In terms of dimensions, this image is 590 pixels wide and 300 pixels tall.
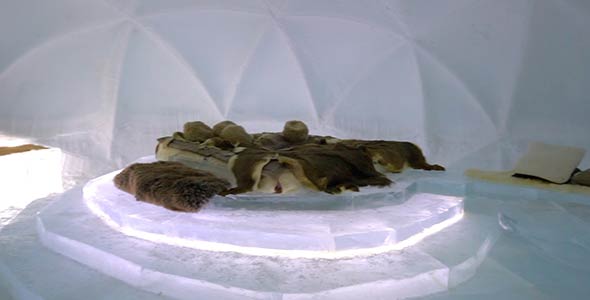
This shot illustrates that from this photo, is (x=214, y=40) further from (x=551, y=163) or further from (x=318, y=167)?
(x=551, y=163)

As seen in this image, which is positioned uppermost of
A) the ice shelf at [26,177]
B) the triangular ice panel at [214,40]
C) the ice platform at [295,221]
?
the triangular ice panel at [214,40]

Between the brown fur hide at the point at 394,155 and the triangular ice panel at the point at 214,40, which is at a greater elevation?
the triangular ice panel at the point at 214,40

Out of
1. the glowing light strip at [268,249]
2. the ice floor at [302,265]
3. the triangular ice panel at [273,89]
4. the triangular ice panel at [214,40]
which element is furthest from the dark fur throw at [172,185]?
the triangular ice panel at [273,89]

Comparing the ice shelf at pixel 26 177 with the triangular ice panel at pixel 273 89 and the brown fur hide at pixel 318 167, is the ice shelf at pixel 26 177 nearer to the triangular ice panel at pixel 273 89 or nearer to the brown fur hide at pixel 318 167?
the brown fur hide at pixel 318 167

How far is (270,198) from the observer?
700cm

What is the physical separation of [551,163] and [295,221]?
510cm

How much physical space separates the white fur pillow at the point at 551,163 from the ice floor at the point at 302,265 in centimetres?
170

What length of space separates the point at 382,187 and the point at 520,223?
179 cm

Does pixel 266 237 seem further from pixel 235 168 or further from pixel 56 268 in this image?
pixel 56 268

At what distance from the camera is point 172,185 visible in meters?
6.66

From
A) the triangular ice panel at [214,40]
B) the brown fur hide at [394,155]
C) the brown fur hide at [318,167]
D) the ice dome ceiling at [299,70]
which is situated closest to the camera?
the brown fur hide at [318,167]

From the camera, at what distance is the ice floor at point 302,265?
507 cm

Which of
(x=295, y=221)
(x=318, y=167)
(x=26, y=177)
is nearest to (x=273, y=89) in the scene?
(x=26, y=177)

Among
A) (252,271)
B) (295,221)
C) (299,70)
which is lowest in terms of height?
(252,271)
